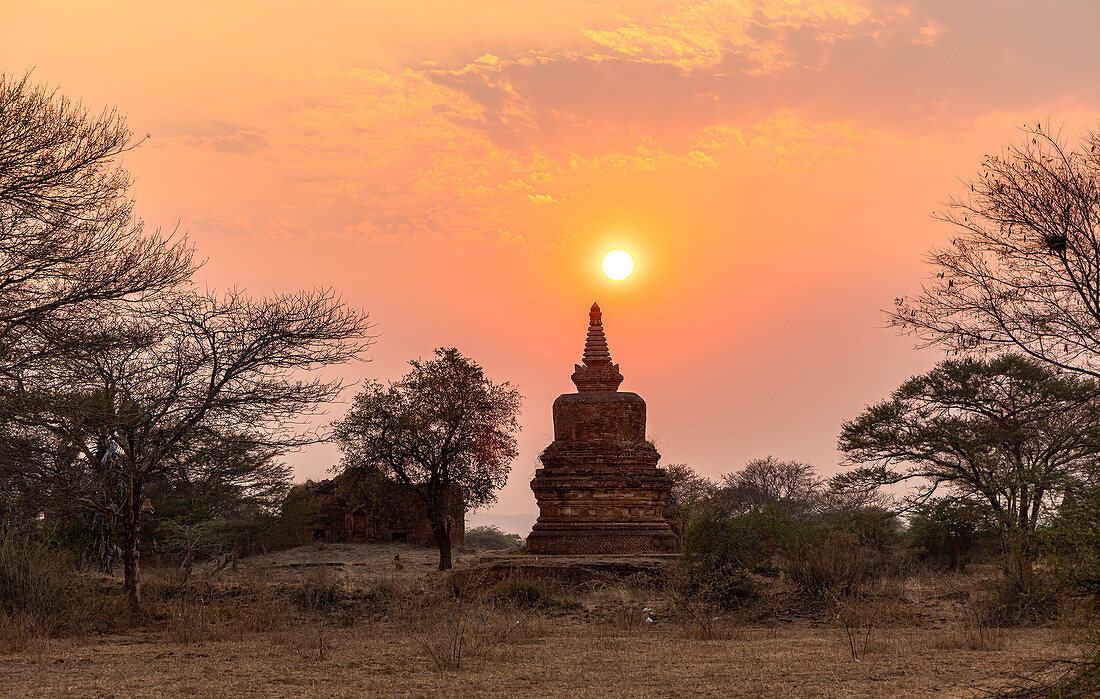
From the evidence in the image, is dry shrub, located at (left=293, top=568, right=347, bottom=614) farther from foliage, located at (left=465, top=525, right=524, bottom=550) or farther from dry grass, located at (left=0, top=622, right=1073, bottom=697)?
foliage, located at (left=465, top=525, right=524, bottom=550)

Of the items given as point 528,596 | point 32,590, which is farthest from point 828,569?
point 32,590

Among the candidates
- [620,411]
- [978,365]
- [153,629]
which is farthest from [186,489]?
[978,365]

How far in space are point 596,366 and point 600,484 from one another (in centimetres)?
457

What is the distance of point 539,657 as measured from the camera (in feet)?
43.8

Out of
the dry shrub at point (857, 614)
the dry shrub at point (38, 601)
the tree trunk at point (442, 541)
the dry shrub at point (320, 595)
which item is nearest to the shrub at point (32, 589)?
the dry shrub at point (38, 601)

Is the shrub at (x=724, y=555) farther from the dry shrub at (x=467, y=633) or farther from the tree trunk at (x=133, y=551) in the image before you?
the tree trunk at (x=133, y=551)

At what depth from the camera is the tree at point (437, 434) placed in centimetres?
2830

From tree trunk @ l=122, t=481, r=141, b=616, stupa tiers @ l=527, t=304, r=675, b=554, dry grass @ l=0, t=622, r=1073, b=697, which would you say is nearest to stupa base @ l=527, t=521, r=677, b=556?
stupa tiers @ l=527, t=304, r=675, b=554

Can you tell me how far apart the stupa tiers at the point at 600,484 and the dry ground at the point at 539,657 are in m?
6.72

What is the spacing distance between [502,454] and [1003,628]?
52.8 feet

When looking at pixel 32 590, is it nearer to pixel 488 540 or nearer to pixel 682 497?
pixel 682 497

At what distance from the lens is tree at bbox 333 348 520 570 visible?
2830 cm

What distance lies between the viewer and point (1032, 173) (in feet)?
55.1

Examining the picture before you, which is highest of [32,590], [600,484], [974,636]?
[600,484]
